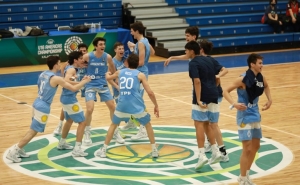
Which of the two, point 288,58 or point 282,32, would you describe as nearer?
point 288,58

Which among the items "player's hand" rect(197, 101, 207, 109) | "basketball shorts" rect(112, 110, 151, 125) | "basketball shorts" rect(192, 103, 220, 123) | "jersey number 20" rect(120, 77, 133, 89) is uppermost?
"jersey number 20" rect(120, 77, 133, 89)

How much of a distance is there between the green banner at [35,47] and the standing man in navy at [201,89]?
1165 cm

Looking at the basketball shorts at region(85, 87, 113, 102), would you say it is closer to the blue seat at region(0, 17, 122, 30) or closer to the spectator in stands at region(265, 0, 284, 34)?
the blue seat at region(0, 17, 122, 30)

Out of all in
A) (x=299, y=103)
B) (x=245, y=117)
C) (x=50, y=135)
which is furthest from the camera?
(x=299, y=103)

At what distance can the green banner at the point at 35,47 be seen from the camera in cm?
1966

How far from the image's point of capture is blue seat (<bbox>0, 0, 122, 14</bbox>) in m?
21.5

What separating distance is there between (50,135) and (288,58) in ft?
39.3

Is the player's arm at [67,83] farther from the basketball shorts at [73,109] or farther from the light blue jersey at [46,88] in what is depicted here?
the basketball shorts at [73,109]

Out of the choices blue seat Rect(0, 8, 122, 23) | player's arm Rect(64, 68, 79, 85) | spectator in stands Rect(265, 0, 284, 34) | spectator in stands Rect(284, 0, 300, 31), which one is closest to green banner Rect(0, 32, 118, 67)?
blue seat Rect(0, 8, 122, 23)

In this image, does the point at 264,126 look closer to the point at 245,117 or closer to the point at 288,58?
the point at 245,117

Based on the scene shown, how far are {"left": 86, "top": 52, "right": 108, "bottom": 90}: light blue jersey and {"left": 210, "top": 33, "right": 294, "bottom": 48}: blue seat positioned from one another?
482 inches

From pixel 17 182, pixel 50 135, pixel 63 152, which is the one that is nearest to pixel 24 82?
pixel 50 135

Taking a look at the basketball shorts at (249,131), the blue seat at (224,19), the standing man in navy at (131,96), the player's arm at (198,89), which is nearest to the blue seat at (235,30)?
the blue seat at (224,19)

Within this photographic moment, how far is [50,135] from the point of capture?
11.5 metres
